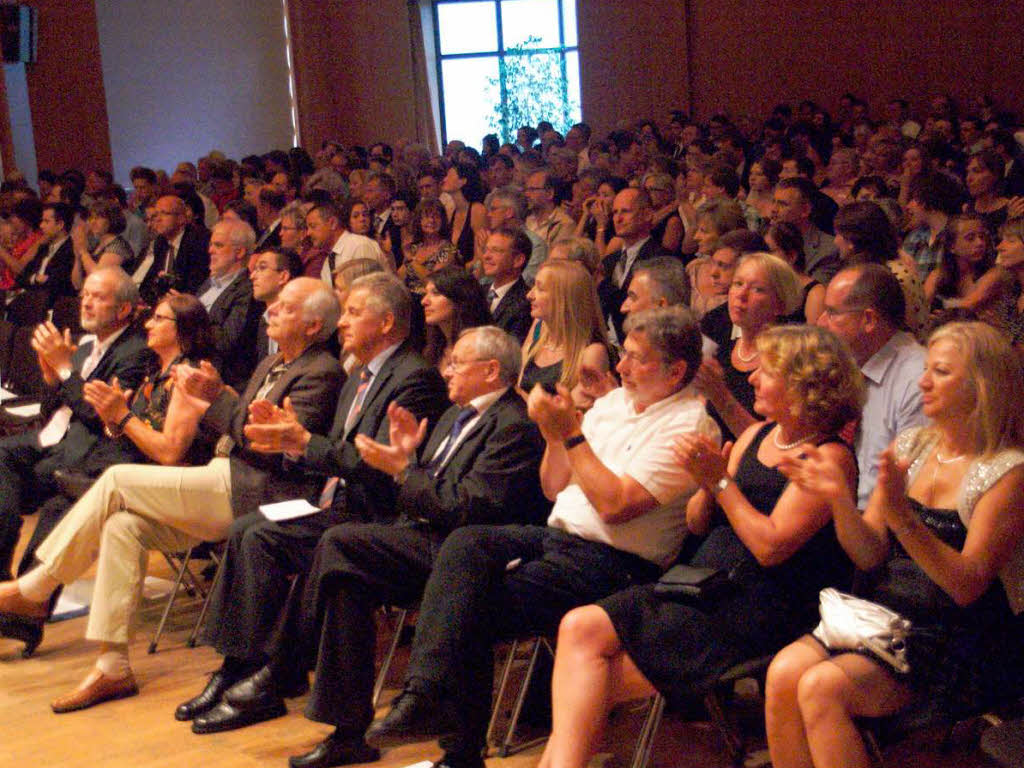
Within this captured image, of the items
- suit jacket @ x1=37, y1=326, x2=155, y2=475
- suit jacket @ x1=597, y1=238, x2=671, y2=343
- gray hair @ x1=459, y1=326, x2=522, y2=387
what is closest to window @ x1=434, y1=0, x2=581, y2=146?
suit jacket @ x1=597, y1=238, x2=671, y2=343

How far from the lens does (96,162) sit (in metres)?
15.4

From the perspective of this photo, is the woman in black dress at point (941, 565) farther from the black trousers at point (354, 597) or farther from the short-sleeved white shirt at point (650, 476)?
the black trousers at point (354, 597)

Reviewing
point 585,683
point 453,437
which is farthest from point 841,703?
point 453,437

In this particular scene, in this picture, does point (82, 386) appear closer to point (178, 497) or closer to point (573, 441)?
point (178, 497)

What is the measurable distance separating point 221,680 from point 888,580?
2.19m

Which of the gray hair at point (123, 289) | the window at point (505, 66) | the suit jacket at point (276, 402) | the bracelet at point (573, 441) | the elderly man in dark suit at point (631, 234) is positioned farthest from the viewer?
the window at point (505, 66)

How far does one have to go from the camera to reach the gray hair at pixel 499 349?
4.05m

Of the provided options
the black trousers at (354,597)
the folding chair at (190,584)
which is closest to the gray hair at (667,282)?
the black trousers at (354,597)

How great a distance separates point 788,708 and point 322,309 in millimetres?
2467

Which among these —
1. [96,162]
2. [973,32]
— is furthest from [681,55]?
[96,162]

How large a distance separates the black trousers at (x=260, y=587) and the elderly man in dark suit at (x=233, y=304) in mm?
1892

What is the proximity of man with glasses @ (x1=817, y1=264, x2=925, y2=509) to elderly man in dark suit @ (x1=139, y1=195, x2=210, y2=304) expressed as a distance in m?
5.11

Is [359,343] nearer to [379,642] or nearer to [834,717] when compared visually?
[379,642]

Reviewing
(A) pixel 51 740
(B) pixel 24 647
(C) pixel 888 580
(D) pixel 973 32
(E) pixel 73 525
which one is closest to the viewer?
(C) pixel 888 580
